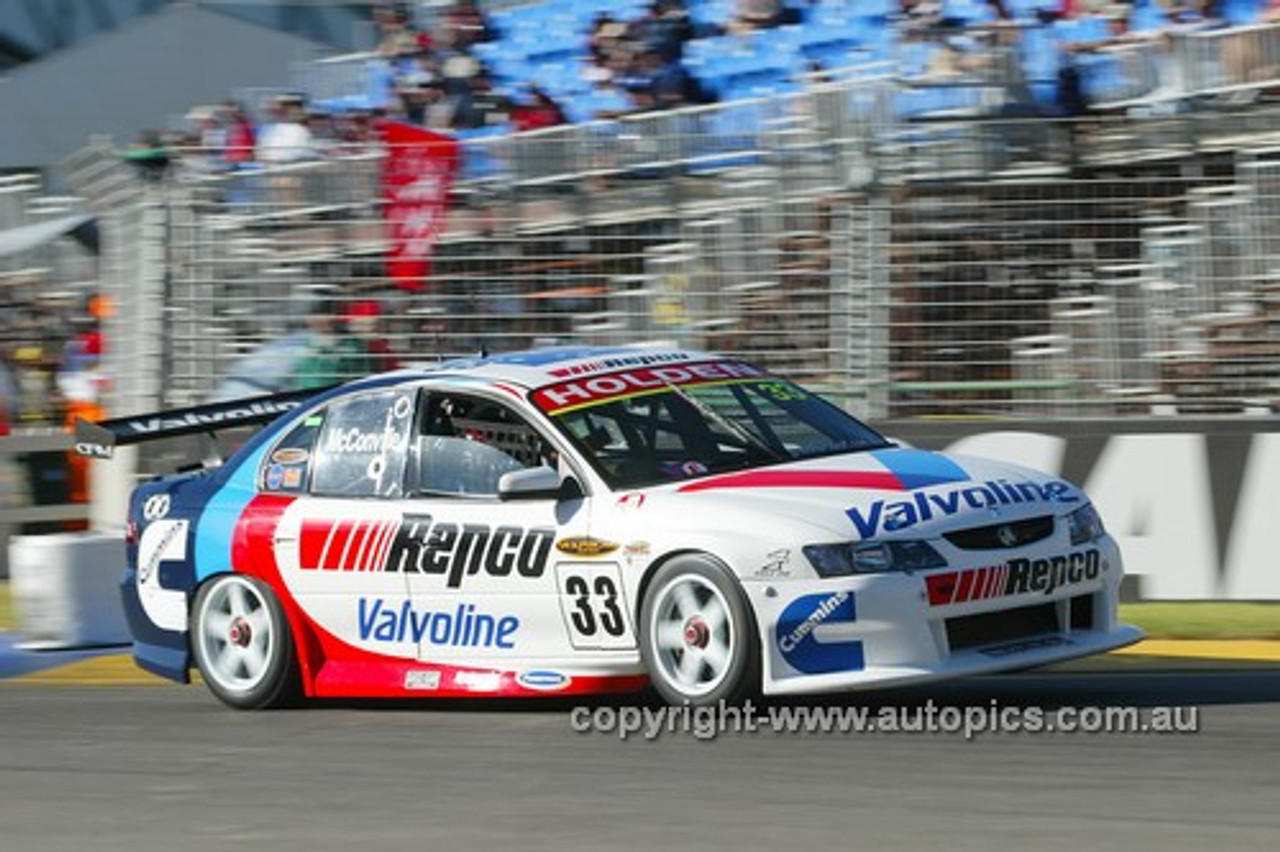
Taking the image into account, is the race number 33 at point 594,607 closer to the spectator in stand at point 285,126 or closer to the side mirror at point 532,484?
the side mirror at point 532,484

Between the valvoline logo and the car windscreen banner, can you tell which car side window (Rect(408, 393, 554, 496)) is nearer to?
the valvoline logo

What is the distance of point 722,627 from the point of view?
7621mm

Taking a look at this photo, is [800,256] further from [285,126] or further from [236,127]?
[236,127]

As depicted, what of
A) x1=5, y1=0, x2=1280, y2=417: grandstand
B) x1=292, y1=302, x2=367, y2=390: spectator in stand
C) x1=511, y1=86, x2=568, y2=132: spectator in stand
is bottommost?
x1=292, y1=302, x2=367, y2=390: spectator in stand

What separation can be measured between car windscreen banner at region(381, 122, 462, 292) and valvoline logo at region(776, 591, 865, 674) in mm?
6941

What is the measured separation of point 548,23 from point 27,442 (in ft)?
19.4

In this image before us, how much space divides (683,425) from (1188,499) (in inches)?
161

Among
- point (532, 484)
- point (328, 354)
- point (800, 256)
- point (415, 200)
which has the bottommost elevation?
point (532, 484)

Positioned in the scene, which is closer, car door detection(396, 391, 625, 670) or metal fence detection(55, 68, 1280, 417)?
car door detection(396, 391, 625, 670)

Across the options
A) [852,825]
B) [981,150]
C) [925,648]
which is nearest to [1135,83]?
[981,150]

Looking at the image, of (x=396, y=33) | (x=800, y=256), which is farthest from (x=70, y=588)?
(x=396, y=33)

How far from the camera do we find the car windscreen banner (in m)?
14.1

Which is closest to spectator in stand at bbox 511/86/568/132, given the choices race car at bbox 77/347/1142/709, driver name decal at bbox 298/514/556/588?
race car at bbox 77/347/1142/709

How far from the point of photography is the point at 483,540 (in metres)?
8.30
